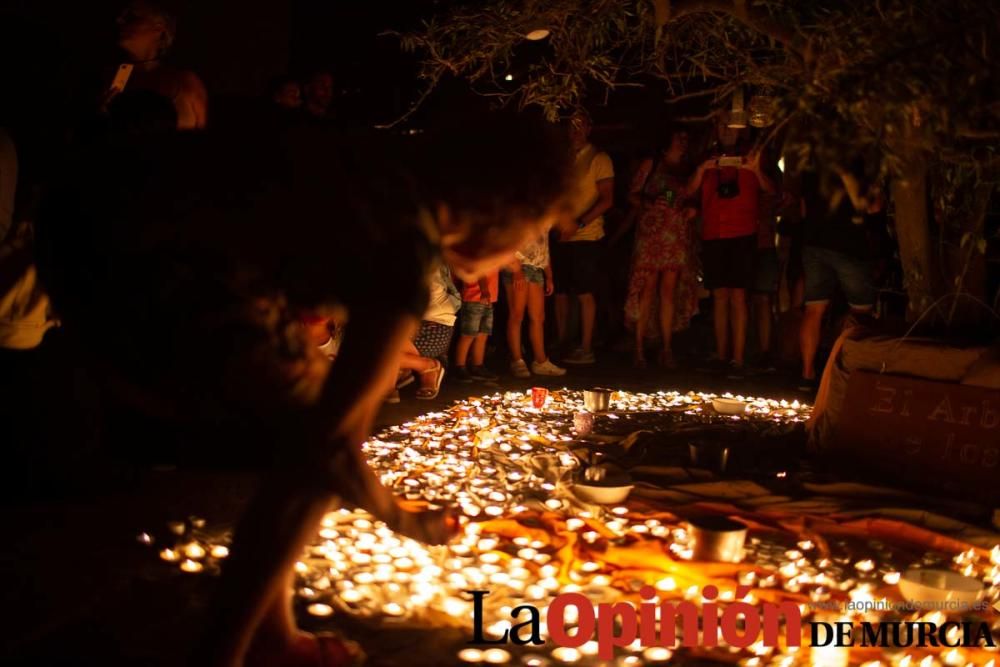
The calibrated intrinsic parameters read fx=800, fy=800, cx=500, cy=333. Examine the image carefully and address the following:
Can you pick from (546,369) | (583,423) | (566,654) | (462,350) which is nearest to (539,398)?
(583,423)

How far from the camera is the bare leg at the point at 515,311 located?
6617mm

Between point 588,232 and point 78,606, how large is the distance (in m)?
5.65

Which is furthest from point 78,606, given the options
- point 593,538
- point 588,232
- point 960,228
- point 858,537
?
point 588,232

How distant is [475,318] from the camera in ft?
20.5

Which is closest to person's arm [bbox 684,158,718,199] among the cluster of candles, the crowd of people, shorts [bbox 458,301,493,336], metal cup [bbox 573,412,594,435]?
shorts [bbox 458,301,493,336]

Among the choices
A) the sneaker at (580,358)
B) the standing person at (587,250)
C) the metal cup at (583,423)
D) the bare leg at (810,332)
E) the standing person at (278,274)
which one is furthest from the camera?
the sneaker at (580,358)

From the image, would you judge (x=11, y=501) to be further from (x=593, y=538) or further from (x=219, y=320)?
(x=593, y=538)

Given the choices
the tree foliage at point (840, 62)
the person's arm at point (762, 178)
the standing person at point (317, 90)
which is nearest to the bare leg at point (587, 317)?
the person's arm at point (762, 178)

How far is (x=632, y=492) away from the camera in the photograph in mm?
3543

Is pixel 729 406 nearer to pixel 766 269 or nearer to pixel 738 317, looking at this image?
pixel 738 317

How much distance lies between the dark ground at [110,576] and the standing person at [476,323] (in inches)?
111

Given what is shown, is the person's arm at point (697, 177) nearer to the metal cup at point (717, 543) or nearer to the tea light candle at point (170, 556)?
the metal cup at point (717, 543)

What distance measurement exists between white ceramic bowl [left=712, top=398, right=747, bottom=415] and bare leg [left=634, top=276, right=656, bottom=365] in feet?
6.30

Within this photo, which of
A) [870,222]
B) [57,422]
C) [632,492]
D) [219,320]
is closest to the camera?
[219,320]
